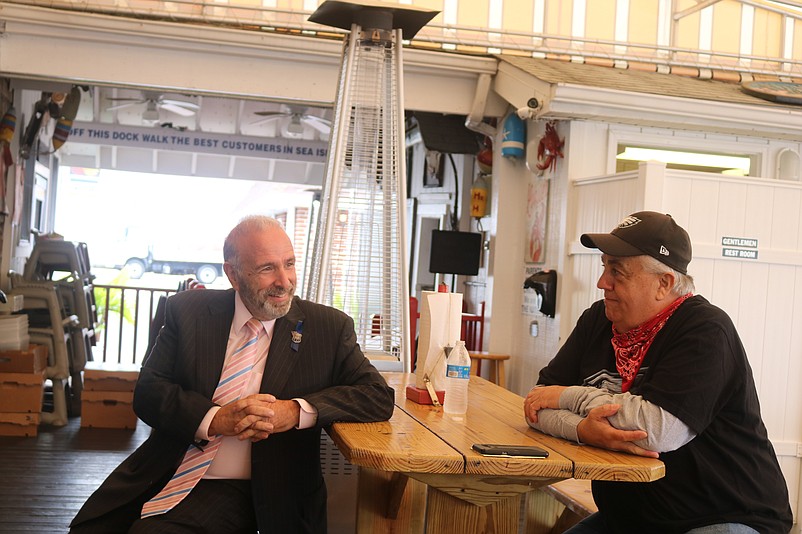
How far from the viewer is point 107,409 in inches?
269

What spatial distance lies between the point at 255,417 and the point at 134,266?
819 inches

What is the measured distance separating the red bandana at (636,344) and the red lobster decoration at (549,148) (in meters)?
3.75

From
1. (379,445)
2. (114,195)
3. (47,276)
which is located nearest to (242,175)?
(47,276)

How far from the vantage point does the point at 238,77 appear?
6.32 m

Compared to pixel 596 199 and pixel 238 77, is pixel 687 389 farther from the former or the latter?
pixel 238 77

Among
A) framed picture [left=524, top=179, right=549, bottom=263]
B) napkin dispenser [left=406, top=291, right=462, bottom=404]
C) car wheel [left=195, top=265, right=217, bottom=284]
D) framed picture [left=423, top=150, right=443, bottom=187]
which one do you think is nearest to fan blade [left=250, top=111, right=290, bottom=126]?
framed picture [left=423, top=150, right=443, bottom=187]

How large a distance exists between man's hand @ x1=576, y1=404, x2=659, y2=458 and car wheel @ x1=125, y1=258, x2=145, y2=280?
69.2 feet

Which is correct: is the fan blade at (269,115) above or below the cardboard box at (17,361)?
above

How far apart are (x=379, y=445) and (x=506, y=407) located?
2.85ft

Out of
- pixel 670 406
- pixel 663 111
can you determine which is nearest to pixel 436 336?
pixel 670 406

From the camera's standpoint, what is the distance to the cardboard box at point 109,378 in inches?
264

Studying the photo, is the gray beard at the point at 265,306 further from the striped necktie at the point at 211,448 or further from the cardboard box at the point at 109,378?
the cardboard box at the point at 109,378

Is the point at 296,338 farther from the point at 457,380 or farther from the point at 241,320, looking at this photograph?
the point at 457,380

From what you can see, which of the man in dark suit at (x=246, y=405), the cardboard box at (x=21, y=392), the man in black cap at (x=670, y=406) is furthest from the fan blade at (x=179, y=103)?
the man in black cap at (x=670, y=406)
